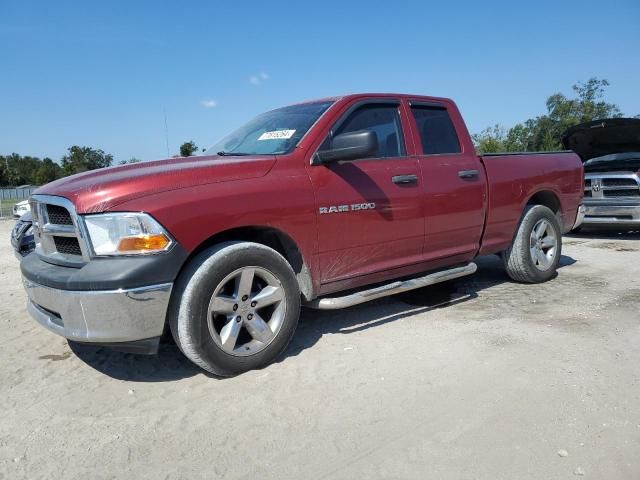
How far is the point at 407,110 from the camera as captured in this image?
426 centimetres

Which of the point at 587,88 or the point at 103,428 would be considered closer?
the point at 103,428

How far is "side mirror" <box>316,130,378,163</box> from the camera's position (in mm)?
3309

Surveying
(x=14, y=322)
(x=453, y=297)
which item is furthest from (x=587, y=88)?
(x=14, y=322)

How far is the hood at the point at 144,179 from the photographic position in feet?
9.12

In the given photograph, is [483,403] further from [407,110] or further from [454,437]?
[407,110]

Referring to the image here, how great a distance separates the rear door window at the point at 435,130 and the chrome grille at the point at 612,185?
519 centimetres

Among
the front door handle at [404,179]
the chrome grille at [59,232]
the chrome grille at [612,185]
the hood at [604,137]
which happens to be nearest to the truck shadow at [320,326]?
the chrome grille at [59,232]

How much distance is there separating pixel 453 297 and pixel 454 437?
8.44 feet

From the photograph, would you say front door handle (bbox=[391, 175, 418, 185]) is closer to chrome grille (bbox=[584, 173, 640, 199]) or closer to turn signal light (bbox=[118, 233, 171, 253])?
turn signal light (bbox=[118, 233, 171, 253])

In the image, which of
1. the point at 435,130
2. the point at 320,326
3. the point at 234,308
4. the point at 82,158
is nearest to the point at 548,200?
the point at 435,130

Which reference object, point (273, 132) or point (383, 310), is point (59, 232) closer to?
point (273, 132)

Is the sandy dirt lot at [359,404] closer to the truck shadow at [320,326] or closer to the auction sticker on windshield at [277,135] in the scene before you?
the truck shadow at [320,326]

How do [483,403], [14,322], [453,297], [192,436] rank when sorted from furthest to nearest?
[453,297] < [14,322] < [483,403] < [192,436]

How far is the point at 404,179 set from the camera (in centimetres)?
392
